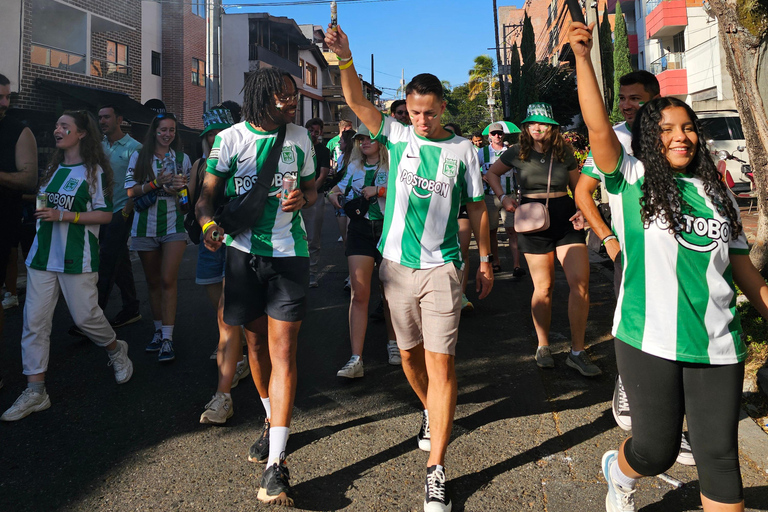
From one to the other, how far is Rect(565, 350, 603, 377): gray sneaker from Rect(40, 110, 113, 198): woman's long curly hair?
354 centimetres

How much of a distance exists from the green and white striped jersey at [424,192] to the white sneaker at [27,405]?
2488 mm

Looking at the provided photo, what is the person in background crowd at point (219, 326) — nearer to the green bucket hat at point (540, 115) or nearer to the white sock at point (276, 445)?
the white sock at point (276, 445)

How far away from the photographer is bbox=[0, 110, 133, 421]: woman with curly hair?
4.00m

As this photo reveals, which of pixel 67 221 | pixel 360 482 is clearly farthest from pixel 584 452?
pixel 67 221

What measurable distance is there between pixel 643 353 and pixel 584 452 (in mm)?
1251

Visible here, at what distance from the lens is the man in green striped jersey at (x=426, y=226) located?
3.06 m

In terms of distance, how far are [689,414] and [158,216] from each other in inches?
163

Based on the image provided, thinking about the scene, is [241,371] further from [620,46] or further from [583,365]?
[620,46]

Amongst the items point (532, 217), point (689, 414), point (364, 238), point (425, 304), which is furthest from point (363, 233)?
point (689, 414)

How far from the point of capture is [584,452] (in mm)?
3381

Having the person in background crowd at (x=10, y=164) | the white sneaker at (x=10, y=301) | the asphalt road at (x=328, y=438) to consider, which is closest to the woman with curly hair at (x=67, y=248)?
the person in background crowd at (x=10, y=164)

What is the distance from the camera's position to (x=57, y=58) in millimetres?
17703

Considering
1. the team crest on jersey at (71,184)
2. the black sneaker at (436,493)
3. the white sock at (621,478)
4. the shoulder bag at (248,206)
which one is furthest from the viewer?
the team crest on jersey at (71,184)

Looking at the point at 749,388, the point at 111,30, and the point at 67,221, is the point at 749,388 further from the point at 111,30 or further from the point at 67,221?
the point at 111,30
